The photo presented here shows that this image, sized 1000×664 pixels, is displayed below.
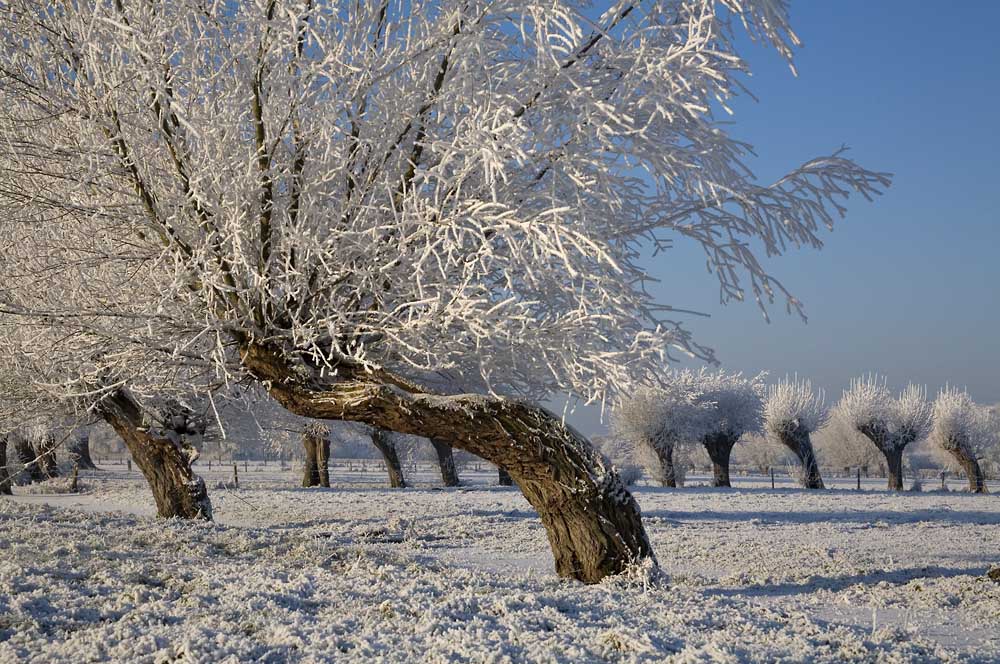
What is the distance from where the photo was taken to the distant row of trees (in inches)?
1751

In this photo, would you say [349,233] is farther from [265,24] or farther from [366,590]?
[366,590]

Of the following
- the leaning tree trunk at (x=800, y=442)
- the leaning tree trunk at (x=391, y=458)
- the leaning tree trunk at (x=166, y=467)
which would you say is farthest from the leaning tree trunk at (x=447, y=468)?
the leaning tree trunk at (x=166, y=467)

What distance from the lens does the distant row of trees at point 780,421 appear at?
44.5m

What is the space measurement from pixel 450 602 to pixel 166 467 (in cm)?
1223

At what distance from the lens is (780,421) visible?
4681 cm

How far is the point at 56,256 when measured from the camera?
29.8 ft

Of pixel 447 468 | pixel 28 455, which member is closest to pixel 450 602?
pixel 447 468

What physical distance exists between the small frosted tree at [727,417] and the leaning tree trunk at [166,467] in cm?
3393

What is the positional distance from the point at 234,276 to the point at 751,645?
5381 millimetres

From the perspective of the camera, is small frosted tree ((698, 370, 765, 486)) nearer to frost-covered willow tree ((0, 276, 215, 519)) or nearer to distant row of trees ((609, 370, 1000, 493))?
distant row of trees ((609, 370, 1000, 493))

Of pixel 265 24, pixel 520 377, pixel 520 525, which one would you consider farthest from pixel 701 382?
pixel 265 24

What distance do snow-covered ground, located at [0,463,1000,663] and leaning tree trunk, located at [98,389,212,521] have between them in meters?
1.76

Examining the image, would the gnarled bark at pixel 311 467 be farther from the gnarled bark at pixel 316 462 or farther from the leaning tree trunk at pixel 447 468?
the leaning tree trunk at pixel 447 468

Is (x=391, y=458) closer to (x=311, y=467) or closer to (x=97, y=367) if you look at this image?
(x=311, y=467)
